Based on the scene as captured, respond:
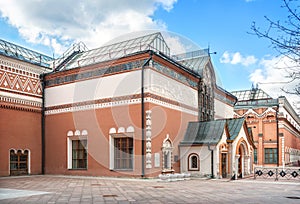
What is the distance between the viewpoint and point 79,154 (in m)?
22.0

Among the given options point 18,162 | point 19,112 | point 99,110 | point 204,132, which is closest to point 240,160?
point 204,132

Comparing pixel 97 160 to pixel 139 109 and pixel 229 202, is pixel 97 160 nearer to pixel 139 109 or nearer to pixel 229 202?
pixel 139 109

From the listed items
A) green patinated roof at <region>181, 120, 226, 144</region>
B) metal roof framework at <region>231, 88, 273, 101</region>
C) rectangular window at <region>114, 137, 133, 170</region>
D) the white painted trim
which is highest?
metal roof framework at <region>231, 88, 273, 101</region>

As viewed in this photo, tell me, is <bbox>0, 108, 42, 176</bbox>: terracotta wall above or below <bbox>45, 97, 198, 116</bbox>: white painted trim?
below

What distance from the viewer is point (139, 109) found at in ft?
64.2

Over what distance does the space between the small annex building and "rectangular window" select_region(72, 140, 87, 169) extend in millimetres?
6304

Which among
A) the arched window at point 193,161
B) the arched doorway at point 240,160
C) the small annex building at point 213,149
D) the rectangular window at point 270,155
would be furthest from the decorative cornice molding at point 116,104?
the rectangular window at point 270,155

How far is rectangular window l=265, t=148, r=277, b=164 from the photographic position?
39.5 m

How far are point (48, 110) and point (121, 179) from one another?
795 centimetres

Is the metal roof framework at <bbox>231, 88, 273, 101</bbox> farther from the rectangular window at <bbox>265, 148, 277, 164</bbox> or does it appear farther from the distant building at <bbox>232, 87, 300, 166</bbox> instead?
the rectangular window at <bbox>265, 148, 277, 164</bbox>

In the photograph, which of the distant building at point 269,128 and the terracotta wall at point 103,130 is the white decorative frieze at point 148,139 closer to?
the terracotta wall at point 103,130

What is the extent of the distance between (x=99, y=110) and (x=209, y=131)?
7.55 meters

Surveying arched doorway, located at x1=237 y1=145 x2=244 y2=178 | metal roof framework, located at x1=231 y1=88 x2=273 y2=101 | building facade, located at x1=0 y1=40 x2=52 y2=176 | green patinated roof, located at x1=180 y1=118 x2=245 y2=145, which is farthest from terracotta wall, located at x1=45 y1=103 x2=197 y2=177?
metal roof framework, located at x1=231 y1=88 x2=273 y2=101

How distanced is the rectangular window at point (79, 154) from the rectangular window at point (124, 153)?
2517 millimetres
